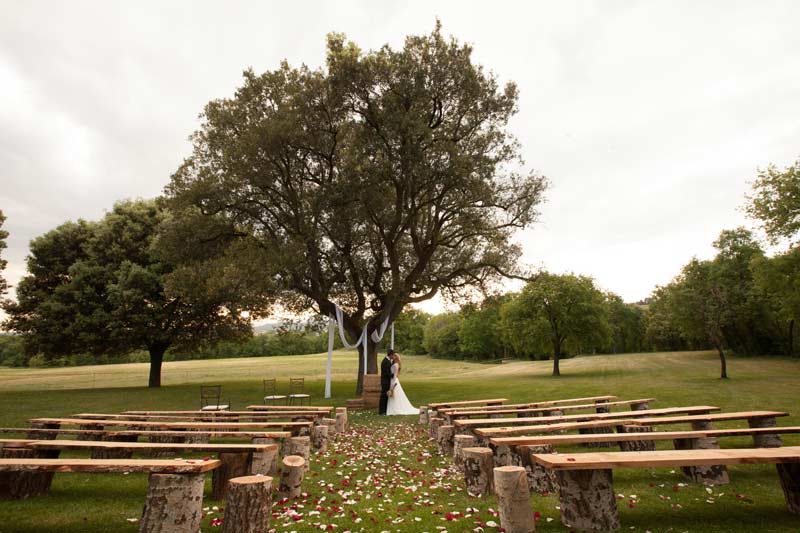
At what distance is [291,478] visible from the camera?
623 cm

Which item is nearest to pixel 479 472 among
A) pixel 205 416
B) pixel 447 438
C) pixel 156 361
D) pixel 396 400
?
pixel 447 438

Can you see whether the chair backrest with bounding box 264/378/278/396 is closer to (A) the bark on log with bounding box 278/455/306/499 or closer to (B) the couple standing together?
(B) the couple standing together

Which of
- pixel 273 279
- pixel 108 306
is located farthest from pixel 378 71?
pixel 108 306

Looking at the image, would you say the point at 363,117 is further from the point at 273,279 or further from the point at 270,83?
the point at 273,279

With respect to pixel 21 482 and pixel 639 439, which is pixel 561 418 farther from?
pixel 21 482

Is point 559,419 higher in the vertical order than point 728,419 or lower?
lower

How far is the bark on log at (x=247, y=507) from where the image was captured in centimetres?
456

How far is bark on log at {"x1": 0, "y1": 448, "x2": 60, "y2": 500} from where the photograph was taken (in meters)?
6.28

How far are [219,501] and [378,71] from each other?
57.2 feet

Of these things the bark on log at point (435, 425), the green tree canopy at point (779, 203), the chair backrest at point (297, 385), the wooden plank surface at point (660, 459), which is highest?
the green tree canopy at point (779, 203)

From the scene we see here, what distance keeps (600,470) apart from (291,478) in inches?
165

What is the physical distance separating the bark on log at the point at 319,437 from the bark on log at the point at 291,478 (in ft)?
11.2

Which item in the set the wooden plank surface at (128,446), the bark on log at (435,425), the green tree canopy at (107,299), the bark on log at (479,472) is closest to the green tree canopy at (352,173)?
the green tree canopy at (107,299)

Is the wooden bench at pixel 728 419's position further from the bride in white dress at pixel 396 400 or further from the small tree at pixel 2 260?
the small tree at pixel 2 260
